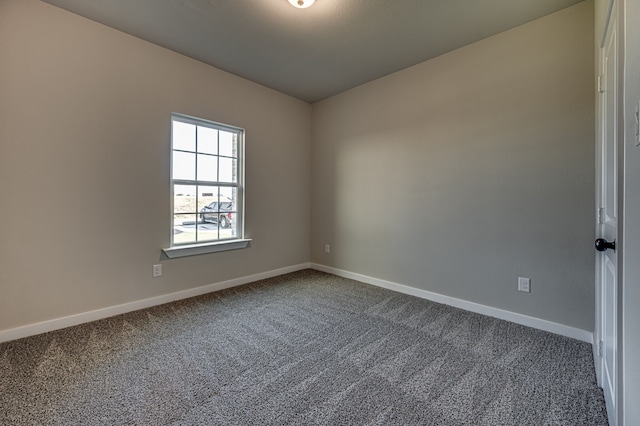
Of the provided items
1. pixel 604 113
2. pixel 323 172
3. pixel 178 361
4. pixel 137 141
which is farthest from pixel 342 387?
pixel 323 172

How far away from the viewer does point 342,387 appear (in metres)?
Result: 1.62

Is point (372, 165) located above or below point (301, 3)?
below

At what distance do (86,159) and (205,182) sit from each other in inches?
43.2

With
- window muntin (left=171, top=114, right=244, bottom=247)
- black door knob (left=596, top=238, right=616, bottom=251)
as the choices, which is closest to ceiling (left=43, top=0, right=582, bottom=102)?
window muntin (left=171, top=114, right=244, bottom=247)

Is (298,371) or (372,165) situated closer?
(298,371)

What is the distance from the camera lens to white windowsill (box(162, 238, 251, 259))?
115 inches

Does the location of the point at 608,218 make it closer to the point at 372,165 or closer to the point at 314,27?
the point at 372,165

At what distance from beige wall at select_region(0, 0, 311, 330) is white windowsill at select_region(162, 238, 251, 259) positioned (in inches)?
3.4

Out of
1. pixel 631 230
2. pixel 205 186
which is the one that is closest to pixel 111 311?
pixel 205 186

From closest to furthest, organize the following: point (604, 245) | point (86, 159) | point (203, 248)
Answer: point (604, 245) < point (86, 159) < point (203, 248)

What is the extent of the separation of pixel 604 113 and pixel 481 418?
6.15 ft

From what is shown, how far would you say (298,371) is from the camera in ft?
5.82

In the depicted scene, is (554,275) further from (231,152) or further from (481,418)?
(231,152)

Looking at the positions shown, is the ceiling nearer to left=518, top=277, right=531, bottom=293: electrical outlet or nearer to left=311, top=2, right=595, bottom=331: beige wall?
left=311, top=2, right=595, bottom=331: beige wall
